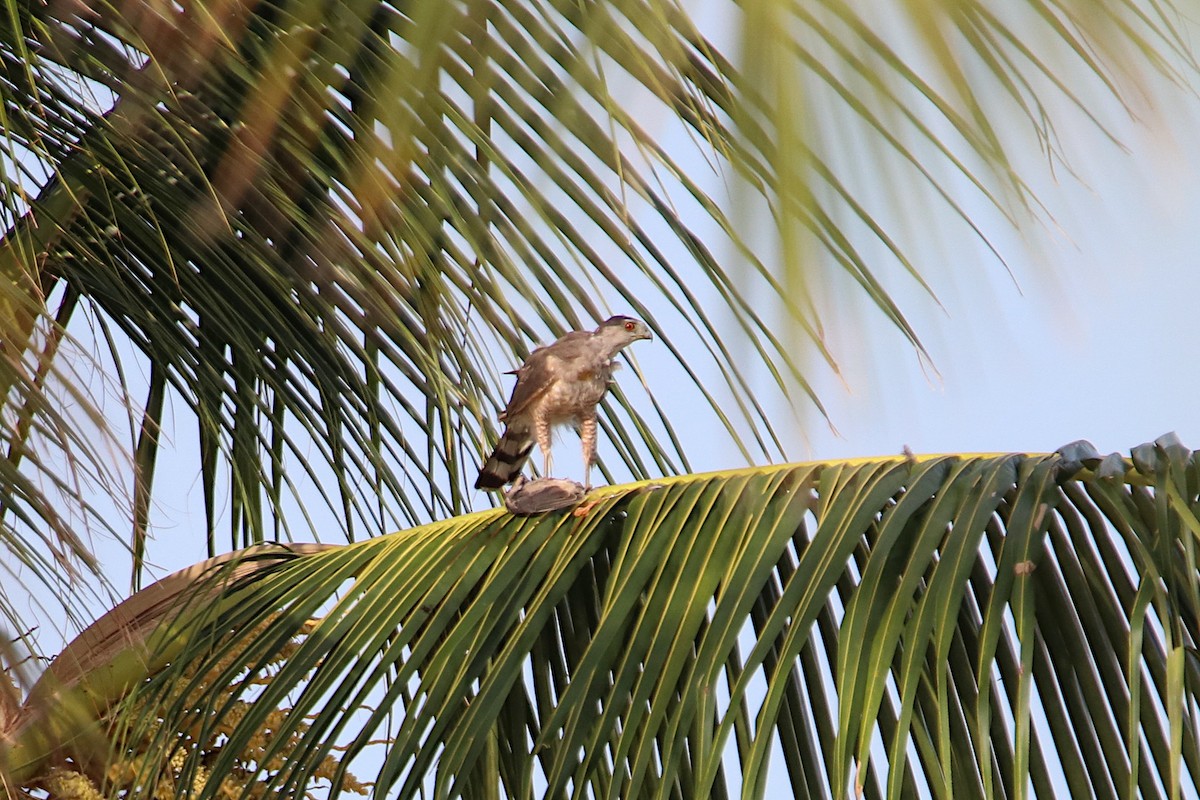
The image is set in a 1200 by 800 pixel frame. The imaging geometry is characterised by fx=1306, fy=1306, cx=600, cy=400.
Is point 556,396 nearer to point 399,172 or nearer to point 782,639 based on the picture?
point 782,639

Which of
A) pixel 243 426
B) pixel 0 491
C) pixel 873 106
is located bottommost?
pixel 873 106

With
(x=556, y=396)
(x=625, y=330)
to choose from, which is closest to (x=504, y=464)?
(x=556, y=396)

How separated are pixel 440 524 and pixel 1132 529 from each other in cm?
100

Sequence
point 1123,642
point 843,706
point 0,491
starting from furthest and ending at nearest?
point 1123,642 → point 843,706 → point 0,491

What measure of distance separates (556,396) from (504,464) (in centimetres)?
16

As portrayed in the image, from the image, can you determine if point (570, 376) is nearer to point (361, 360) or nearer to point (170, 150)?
point (361, 360)

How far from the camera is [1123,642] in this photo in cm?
164

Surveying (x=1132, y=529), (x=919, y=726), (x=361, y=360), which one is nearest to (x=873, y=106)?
(x=919, y=726)

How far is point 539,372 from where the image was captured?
222 centimetres

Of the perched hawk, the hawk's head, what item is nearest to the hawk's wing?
the perched hawk

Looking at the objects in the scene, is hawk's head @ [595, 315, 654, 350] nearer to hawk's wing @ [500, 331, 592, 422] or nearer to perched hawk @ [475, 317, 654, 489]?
perched hawk @ [475, 317, 654, 489]

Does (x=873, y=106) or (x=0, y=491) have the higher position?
(x=0, y=491)

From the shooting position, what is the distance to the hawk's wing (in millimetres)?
2078

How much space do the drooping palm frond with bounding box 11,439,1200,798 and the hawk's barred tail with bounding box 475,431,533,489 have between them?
266 mm
